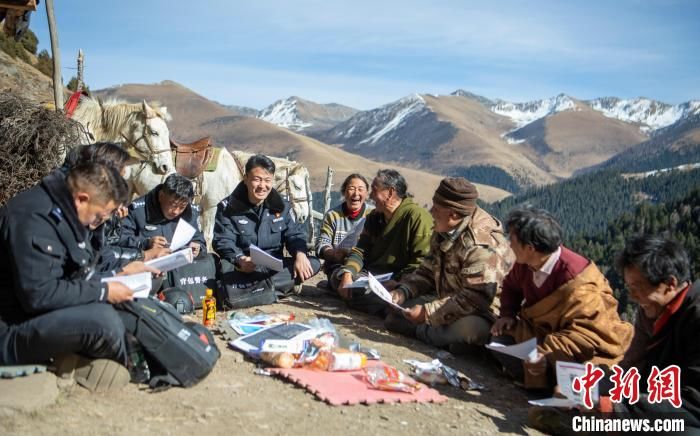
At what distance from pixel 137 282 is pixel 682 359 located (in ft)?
9.61

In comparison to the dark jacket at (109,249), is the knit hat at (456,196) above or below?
above

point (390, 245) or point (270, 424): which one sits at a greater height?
point (390, 245)

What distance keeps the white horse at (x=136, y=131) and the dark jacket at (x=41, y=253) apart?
4813 millimetres

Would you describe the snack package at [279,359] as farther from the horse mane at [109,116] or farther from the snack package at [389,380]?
the horse mane at [109,116]

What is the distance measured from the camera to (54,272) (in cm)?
292

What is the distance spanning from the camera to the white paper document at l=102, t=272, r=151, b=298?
332 centimetres

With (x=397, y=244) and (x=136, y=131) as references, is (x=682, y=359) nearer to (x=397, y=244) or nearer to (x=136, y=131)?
(x=397, y=244)

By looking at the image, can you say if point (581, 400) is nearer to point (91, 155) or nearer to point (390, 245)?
point (390, 245)

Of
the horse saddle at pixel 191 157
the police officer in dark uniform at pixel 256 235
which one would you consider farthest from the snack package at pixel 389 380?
the horse saddle at pixel 191 157

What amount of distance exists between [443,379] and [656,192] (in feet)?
374

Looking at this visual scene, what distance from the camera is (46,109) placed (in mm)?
6449

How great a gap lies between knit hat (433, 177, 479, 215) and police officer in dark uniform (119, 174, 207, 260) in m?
2.09

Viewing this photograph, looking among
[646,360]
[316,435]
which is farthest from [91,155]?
[646,360]

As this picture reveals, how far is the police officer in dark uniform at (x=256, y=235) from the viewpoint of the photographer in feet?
18.1
